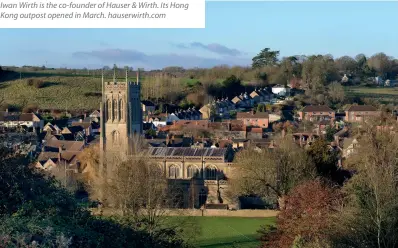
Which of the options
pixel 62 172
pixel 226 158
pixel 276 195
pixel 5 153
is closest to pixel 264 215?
pixel 276 195

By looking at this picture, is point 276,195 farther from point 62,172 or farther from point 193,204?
point 62,172

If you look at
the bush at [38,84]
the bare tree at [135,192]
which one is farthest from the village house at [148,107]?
the bare tree at [135,192]

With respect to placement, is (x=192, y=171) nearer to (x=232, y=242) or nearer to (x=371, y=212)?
(x=232, y=242)

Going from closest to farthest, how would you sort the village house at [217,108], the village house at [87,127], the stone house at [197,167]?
the stone house at [197,167]
the village house at [87,127]
the village house at [217,108]

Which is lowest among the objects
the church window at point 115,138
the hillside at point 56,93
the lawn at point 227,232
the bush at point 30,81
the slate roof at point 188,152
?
the lawn at point 227,232

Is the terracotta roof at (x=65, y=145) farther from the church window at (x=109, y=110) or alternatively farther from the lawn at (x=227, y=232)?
the lawn at (x=227, y=232)
